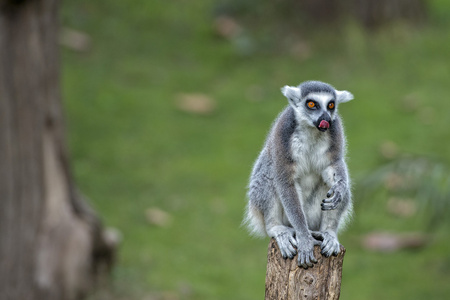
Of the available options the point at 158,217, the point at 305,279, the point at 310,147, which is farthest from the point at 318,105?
the point at 158,217

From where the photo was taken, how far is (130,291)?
8.09 meters

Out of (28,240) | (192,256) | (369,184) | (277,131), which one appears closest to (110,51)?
Result: (192,256)

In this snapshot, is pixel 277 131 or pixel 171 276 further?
pixel 171 276

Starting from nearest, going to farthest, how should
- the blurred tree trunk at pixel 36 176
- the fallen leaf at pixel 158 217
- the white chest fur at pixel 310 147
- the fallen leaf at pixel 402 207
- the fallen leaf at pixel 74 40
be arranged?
the white chest fur at pixel 310 147 < the blurred tree trunk at pixel 36 176 < the fallen leaf at pixel 158 217 < the fallen leaf at pixel 402 207 < the fallen leaf at pixel 74 40

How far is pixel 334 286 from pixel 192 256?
5006 mm

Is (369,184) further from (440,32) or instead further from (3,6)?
(440,32)

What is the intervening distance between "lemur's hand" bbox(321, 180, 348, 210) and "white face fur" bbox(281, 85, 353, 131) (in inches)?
12.8

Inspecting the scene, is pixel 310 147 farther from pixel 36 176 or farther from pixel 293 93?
pixel 36 176

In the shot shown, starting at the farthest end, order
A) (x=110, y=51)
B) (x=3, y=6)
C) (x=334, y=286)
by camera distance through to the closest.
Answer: (x=110, y=51)
(x=3, y=6)
(x=334, y=286)

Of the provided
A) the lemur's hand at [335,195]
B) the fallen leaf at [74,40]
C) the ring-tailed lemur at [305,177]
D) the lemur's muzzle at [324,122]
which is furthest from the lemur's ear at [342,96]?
the fallen leaf at [74,40]

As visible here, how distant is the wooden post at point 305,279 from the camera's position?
3707 mm

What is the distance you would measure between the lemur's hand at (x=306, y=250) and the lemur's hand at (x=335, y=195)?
186 mm

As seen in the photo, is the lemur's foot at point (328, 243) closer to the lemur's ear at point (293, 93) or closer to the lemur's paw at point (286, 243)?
the lemur's paw at point (286, 243)

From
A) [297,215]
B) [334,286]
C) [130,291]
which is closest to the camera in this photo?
[334,286]
